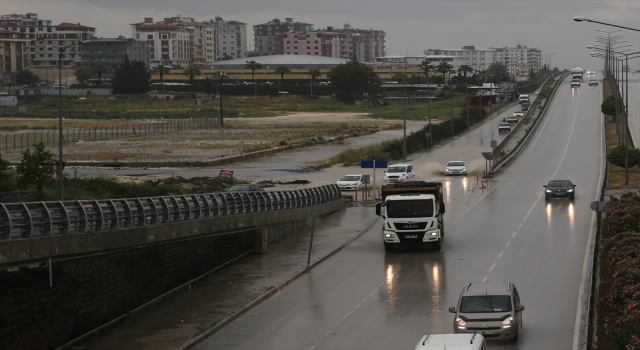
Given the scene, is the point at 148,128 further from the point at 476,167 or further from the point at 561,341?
the point at 561,341

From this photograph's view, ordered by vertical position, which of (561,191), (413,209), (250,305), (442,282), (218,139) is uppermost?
(218,139)

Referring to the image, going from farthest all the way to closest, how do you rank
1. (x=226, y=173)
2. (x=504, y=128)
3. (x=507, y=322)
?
(x=504, y=128), (x=226, y=173), (x=507, y=322)

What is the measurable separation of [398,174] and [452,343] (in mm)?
48848

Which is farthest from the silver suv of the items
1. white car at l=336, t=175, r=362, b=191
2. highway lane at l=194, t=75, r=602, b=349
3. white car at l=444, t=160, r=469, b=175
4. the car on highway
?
the car on highway

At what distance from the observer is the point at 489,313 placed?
70.8ft

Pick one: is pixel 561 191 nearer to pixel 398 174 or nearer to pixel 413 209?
pixel 398 174

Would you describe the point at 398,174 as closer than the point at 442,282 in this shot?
No

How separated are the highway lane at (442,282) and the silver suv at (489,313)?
0.41 meters

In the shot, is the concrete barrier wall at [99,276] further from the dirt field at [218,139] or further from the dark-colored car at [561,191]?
the dirt field at [218,139]

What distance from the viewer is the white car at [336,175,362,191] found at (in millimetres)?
62906

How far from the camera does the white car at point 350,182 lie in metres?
62.9

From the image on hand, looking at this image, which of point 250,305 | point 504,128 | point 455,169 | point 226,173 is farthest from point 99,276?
point 504,128

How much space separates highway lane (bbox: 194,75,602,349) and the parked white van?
16.3ft

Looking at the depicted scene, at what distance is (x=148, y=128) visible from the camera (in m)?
129
